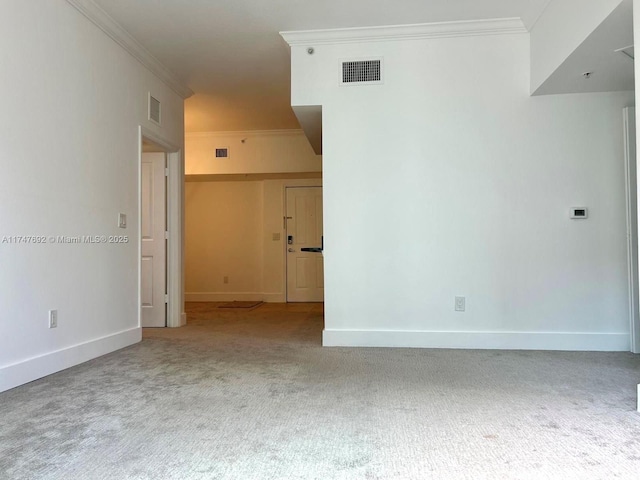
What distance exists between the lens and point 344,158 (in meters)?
3.88

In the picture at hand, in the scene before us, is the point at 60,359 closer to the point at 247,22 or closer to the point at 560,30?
the point at 247,22

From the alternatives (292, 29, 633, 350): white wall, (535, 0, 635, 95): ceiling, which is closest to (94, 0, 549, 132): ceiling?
(292, 29, 633, 350): white wall

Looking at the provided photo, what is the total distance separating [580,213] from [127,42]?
398 cm

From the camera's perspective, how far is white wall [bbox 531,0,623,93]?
2.63 meters

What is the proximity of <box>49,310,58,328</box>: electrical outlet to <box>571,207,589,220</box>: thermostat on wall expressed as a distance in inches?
153

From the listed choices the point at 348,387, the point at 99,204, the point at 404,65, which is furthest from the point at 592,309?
the point at 99,204

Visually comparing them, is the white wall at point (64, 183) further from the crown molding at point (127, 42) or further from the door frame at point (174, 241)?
the door frame at point (174, 241)

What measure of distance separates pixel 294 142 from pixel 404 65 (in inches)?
128

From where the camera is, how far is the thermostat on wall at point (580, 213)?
3.64 metres

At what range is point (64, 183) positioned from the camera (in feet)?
10.4

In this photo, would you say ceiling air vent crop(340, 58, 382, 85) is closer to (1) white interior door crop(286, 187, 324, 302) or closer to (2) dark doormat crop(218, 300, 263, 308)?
(1) white interior door crop(286, 187, 324, 302)

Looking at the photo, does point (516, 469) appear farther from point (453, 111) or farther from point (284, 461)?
point (453, 111)

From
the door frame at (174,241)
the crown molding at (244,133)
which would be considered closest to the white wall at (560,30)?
the door frame at (174,241)

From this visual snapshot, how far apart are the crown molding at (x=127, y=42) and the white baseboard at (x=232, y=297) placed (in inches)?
141
